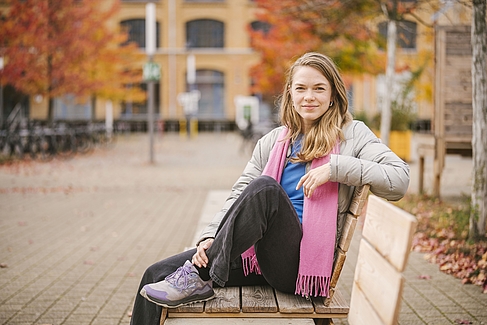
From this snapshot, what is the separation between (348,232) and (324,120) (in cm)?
60

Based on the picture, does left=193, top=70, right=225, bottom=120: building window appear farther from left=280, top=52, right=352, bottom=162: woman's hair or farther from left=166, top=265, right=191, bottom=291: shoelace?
left=166, top=265, right=191, bottom=291: shoelace

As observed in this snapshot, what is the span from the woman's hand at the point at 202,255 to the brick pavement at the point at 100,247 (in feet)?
4.69

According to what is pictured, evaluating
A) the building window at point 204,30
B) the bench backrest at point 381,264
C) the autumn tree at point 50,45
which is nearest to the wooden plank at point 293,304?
the bench backrest at point 381,264

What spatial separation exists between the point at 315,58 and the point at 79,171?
12.7m

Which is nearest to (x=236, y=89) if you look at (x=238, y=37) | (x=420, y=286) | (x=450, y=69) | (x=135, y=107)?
(x=238, y=37)

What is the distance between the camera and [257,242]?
298 cm

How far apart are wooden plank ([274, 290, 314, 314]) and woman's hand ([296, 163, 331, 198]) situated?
535 millimetres

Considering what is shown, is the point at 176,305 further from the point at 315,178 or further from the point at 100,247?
the point at 100,247

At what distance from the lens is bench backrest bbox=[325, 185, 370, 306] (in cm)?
282

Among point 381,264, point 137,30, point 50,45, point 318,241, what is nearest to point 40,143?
point 50,45

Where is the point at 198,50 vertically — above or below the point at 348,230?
above

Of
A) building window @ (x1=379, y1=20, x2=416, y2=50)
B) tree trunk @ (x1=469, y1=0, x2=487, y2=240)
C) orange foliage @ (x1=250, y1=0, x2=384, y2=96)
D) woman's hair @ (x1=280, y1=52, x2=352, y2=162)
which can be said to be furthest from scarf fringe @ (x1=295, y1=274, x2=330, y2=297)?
building window @ (x1=379, y1=20, x2=416, y2=50)

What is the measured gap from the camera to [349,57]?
1484 cm

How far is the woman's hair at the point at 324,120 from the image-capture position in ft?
9.77
